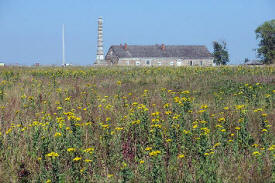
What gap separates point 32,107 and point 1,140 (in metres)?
3.47

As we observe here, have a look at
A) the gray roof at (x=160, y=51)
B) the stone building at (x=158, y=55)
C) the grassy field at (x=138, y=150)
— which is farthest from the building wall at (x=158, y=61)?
the grassy field at (x=138, y=150)

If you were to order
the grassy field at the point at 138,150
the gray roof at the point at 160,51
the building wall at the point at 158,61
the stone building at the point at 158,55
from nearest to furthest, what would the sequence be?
the grassy field at the point at 138,150 → the building wall at the point at 158,61 → the stone building at the point at 158,55 → the gray roof at the point at 160,51

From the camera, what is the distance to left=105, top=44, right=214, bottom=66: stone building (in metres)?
65.1

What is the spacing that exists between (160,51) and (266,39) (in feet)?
67.7

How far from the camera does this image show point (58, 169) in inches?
193

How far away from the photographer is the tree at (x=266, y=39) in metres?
65.1

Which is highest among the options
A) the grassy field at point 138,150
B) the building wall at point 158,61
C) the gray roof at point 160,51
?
the gray roof at point 160,51

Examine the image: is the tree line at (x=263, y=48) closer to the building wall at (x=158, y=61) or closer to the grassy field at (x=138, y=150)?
the building wall at (x=158, y=61)

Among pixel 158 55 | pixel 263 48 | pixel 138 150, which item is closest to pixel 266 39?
pixel 263 48

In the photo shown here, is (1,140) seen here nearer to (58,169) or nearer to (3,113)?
(58,169)

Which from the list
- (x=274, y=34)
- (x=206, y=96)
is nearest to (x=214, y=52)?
(x=274, y=34)

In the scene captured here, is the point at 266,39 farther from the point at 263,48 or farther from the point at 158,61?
the point at 158,61

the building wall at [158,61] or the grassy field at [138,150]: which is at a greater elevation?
the building wall at [158,61]

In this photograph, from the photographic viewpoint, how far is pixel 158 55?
2603 inches
